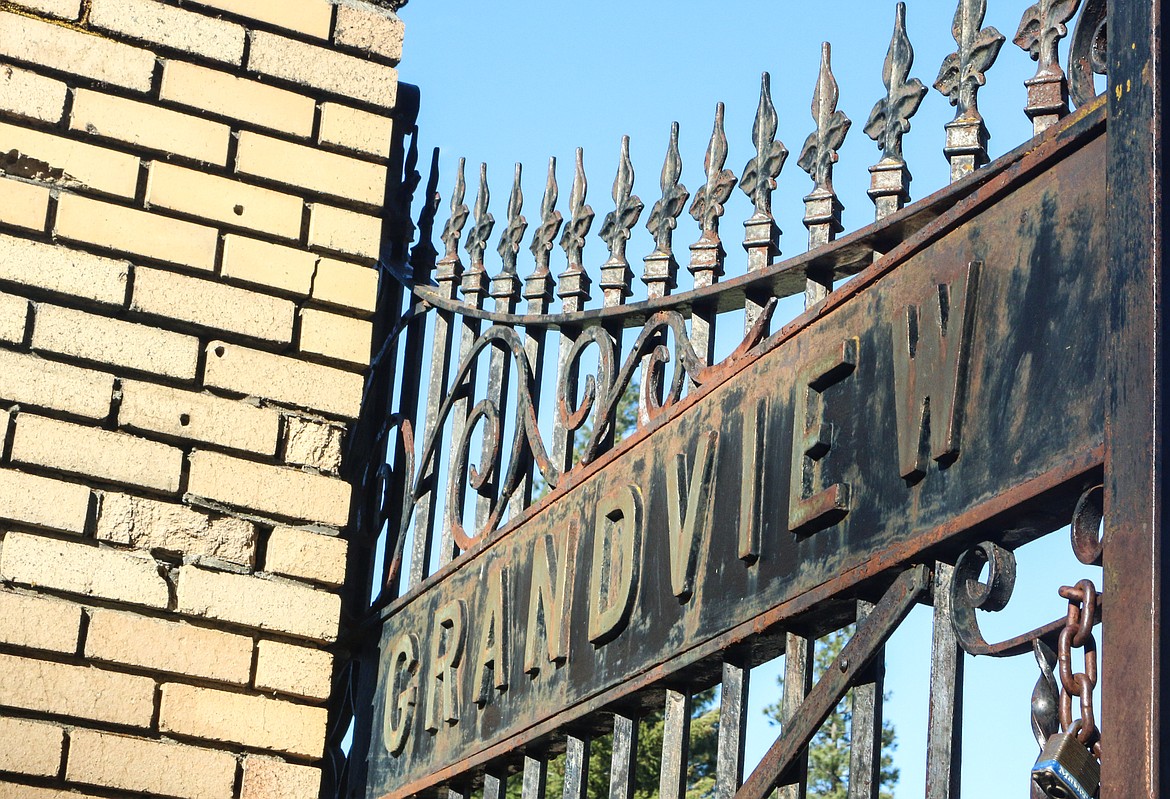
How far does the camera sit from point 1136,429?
2.23m

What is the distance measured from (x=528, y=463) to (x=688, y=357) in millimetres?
943

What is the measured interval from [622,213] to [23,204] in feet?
5.13

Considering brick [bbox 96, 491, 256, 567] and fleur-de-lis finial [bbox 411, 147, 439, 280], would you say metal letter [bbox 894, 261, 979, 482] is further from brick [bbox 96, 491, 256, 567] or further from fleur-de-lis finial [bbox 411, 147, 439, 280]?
fleur-de-lis finial [bbox 411, 147, 439, 280]

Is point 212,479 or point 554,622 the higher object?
point 212,479

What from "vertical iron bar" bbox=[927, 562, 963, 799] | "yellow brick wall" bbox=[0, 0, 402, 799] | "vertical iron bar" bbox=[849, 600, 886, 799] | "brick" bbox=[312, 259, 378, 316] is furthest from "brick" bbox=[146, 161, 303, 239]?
"vertical iron bar" bbox=[927, 562, 963, 799]

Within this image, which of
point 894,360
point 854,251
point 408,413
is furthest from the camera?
point 408,413

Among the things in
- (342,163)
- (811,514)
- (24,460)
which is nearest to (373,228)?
(342,163)

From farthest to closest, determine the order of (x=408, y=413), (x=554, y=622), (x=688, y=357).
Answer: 1. (x=408, y=413)
2. (x=554, y=622)
3. (x=688, y=357)

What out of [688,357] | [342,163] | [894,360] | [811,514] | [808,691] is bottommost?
[808,691]

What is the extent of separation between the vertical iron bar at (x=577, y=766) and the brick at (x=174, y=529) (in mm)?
1113

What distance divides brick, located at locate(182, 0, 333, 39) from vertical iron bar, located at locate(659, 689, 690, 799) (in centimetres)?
230

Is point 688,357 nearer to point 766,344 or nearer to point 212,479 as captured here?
point 766,344

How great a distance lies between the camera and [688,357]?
11.8 ft

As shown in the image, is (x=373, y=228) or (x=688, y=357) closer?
(x=688, y=357)
